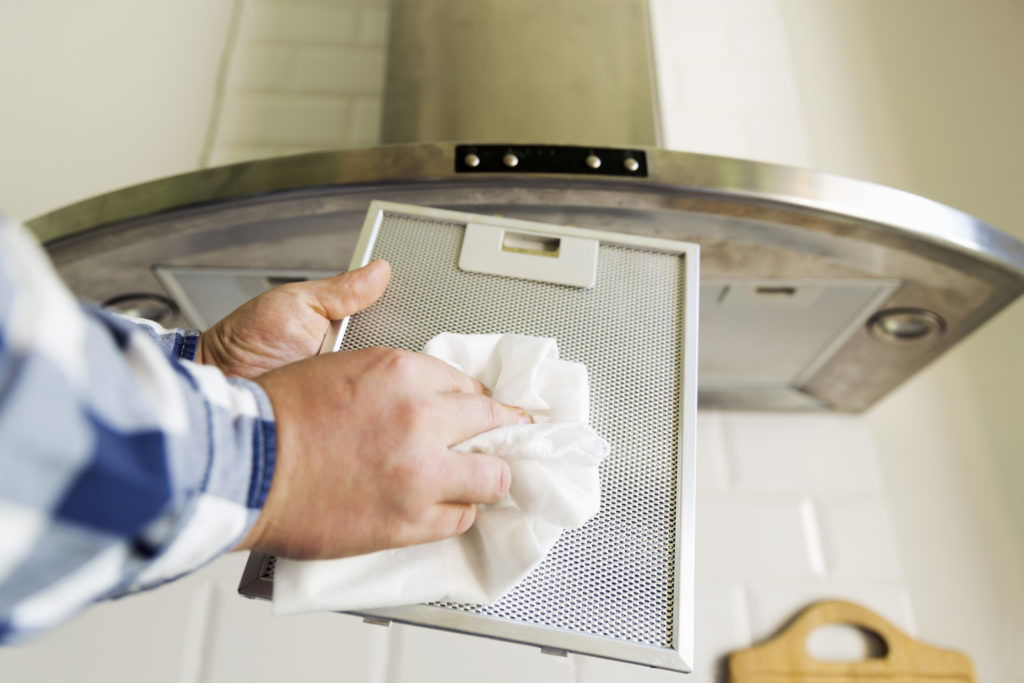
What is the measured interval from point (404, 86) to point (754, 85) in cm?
59

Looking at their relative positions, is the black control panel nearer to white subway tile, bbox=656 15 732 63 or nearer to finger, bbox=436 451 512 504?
finger, bbox=436 451 512 504

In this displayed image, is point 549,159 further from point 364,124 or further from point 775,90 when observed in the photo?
point 775,90

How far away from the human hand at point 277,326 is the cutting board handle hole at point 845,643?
65cm

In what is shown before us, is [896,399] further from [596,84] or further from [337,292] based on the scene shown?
[337,292]

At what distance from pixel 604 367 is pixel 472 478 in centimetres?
11

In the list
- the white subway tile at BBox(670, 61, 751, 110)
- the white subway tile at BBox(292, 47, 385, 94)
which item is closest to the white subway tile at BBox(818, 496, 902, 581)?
the white subway tile at BBox(670, 61, 751, 110)

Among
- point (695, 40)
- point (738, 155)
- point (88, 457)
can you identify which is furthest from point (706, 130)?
point (88, 457)

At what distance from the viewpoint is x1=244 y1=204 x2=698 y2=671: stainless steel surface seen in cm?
31

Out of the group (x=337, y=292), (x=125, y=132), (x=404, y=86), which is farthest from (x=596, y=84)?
(x=125, y=132)

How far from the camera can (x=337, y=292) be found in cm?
38

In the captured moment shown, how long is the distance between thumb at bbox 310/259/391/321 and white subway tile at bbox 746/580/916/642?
0.61m

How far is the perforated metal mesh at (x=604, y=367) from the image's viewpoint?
1.04 ft

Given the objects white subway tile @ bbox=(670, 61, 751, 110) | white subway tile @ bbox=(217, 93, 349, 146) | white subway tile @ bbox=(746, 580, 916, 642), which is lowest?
white subway tile @ bbox=(746, 580, 916, 642)

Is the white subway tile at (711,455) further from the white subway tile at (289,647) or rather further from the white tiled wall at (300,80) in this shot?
the white tiled wall at (300,80)
